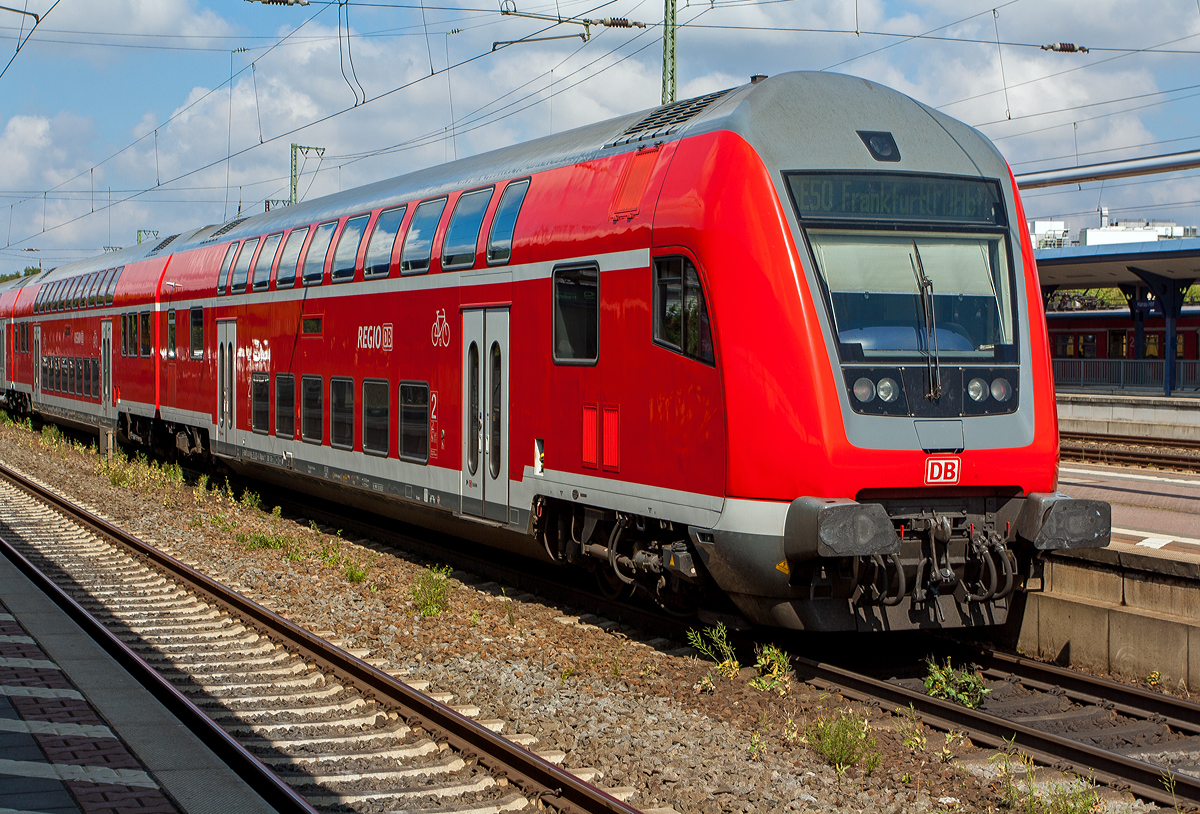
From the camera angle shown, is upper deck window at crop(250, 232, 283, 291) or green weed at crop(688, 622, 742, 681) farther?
upper deck window at crop(250, 232, 283, 291)

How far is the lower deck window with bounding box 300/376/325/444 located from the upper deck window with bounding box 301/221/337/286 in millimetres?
1222

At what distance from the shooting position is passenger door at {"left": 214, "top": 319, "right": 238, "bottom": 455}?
55.0 ft

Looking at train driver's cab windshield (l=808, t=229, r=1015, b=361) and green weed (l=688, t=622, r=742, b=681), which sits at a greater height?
train driver's cab windshield (l=808, t=229, r=1015, b=361)

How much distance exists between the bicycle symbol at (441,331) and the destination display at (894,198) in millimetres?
4460

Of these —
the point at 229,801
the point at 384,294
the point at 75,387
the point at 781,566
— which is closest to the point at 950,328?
the point at 781,566

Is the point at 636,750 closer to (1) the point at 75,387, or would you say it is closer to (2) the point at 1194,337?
(1) the point at 75,387

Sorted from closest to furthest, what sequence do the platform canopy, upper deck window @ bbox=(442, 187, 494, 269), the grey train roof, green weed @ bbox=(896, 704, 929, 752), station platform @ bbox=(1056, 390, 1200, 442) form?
green weed @ bbox=(896, 704, 929, 752)
the grey train roof
upper deck window @ bbox=(442, 187, 494, 269)
station platform @ bbox=(1056, 390, 1200, 442)
the platform canopy

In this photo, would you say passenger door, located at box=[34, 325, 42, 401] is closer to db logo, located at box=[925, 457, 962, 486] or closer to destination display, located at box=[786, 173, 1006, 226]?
destination display, located at box=[786, 173, 1006, 226]

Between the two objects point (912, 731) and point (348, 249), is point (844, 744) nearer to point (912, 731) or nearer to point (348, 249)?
point (912, 731)

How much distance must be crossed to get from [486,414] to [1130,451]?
13835mm

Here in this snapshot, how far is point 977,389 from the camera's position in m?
7.80

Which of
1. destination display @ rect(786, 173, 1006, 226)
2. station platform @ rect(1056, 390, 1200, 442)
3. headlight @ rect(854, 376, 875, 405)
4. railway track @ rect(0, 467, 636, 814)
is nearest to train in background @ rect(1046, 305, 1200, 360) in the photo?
station platform @ rect(1056, 390, 1200, 442)

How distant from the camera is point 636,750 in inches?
256

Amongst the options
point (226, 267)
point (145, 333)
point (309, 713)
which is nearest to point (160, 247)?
point (145, 333)
